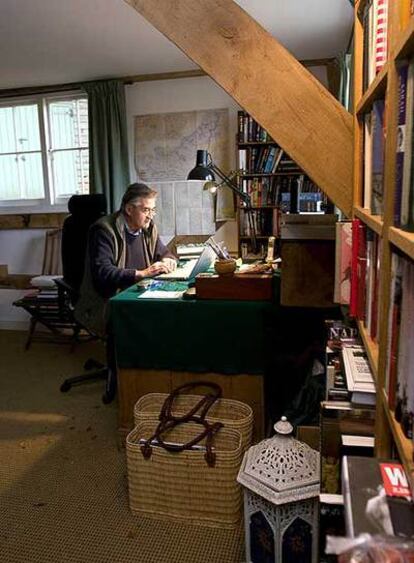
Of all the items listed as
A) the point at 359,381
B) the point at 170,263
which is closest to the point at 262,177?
the point at 170,263

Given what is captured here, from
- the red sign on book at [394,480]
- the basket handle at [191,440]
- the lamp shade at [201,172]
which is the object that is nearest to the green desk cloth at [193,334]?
the basket handle at [191,440]

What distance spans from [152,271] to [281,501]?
5.71 ft

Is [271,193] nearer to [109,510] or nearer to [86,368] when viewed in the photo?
[86,368]

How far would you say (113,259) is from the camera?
2.95m

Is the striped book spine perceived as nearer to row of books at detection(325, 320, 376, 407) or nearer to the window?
row of books at detection(325, 320, 376, 407)

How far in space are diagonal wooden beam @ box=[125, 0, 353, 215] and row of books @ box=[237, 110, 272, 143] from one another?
2.42 m

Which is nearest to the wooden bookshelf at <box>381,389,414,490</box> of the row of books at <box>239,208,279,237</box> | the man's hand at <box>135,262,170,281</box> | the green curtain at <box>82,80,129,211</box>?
the man's hand at <box>135,262,170,281</box>

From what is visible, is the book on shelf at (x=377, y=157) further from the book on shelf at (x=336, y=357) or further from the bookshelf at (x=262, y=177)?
the bookshelf at (x=262, y=177)

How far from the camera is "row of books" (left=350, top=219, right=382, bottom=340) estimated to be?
3.93ft

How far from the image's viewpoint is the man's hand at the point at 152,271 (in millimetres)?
2895

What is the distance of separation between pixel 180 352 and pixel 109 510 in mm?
747

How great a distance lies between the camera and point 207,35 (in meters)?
1.57

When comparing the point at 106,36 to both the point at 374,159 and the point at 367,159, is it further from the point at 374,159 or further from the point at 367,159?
the point at 374,159

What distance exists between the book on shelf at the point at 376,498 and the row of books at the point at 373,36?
0.87 metres
